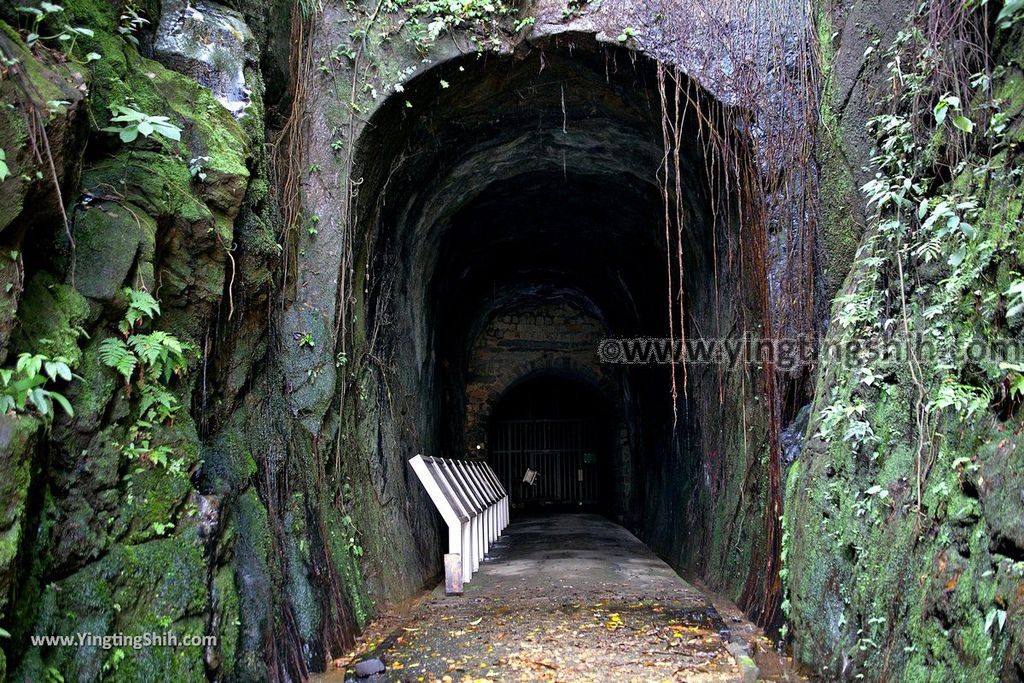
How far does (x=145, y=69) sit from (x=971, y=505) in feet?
13.7

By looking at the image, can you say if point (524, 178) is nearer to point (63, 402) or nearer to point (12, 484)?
point (63, 402)

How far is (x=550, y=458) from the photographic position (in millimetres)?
16031

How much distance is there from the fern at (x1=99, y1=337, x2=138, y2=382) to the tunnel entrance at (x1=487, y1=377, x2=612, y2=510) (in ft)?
Answer: 41.7

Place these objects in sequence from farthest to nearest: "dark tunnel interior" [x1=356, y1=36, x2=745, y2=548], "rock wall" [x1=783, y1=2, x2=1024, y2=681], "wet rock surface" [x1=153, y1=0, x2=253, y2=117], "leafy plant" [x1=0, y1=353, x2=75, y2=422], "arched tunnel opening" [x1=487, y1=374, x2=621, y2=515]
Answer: "arched tunnel opening" [x1=487, y1=374, x2=621, y2=515], "dark tunnel interior" [x1=356, y1=36, x2=745, y2=548], "wet rock surface" [x1=153, y1=0, x2=253, y2=117], "rock wall" [x1=783, y1=2, x2=1024, y2=681], "leafy plant" [x1=0, y1=353, x2=75, y2=422]

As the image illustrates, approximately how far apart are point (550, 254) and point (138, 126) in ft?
25.8

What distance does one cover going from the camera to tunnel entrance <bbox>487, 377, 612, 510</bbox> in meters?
15.8

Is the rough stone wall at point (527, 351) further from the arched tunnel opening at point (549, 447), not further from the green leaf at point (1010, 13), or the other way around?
the green leaf at point (1010, 13)

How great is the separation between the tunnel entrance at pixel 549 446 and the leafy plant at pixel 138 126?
41.1ft

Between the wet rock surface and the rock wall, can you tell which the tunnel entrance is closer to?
the rock wall

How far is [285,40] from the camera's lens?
526cm

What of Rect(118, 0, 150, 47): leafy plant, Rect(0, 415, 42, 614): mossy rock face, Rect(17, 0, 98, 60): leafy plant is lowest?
Rect(0, 415, 42, 614): mossy rock face

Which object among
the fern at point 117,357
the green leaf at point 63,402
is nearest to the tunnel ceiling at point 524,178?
the fern at point 117,357

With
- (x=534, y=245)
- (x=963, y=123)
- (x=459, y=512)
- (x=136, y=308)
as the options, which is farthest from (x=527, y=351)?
(x=136, y=308)

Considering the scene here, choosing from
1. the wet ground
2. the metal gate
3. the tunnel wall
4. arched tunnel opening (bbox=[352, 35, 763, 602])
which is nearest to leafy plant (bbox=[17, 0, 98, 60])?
the tunnel wall
